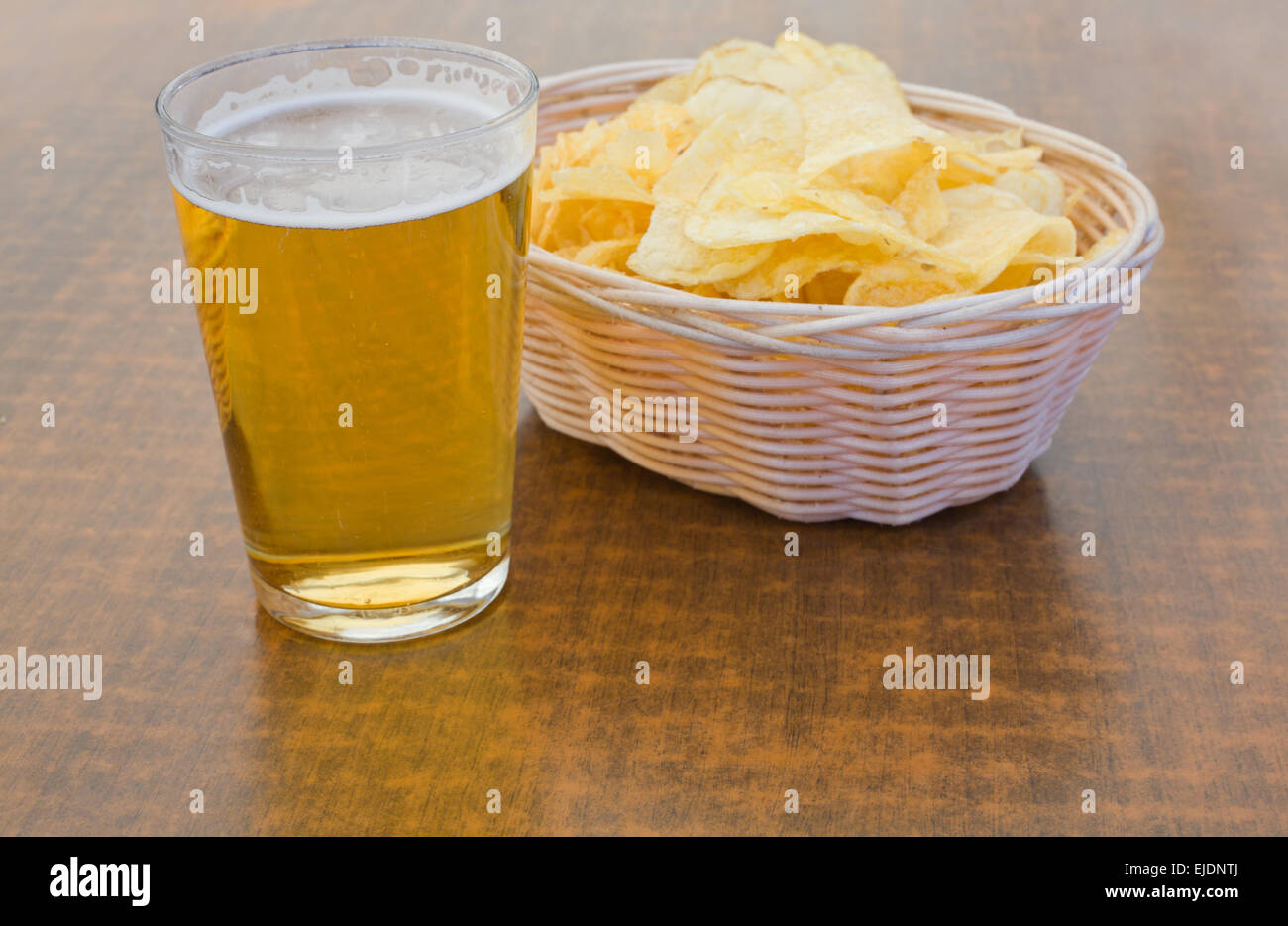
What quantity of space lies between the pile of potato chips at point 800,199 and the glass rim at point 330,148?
0.15 metres

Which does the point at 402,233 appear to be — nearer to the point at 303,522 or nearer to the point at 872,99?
the point at 303,522

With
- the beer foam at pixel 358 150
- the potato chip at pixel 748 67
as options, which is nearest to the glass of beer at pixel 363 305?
the beer foam at pixel 358 150

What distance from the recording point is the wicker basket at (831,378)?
765mm

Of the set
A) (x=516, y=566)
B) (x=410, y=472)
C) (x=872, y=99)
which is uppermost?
(x=872, y=99)

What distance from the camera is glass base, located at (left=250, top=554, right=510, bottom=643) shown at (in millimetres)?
752

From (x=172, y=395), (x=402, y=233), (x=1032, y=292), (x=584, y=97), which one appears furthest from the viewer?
(x=584, y=97)

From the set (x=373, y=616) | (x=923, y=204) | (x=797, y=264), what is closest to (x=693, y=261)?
(x=797, y=264)

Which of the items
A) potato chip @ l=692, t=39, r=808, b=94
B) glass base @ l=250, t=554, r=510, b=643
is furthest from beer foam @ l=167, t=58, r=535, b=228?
potato chip @ l=692, t=39, r=808, b=94

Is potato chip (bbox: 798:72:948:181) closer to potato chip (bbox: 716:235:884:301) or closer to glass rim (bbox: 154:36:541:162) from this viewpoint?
potato chip (bbox: 716:235:884:301)

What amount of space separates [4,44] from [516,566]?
3.98 ft

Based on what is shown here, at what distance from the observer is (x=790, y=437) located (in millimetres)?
831

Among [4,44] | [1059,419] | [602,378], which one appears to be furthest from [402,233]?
[4,44]

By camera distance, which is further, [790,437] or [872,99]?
[872,99]

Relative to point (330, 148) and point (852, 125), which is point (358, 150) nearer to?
point (330, 148)
